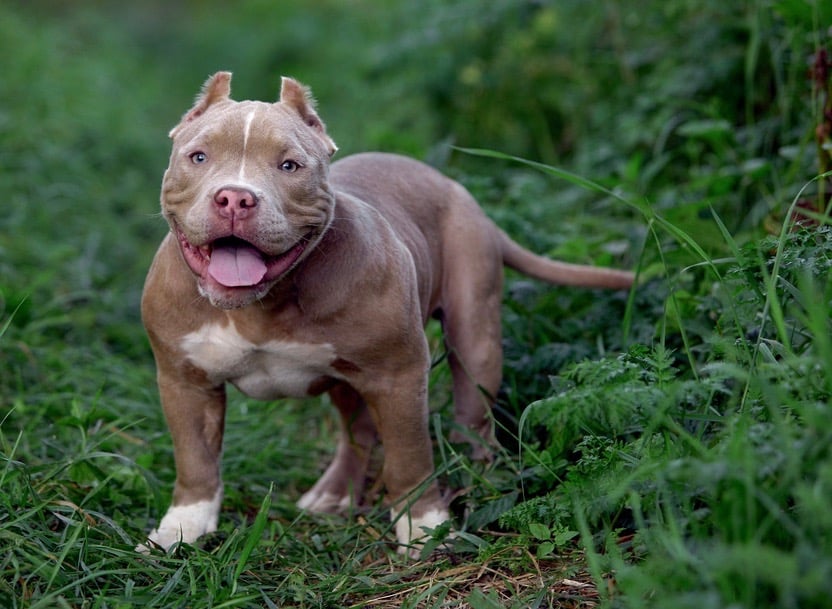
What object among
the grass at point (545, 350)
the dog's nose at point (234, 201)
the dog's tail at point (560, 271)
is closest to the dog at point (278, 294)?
the dog's nose at point (234, 201)

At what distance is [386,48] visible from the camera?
802 centimetres

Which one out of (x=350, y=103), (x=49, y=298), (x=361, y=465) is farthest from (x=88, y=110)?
(x=361, y=465)

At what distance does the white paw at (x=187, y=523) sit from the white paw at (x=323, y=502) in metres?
0.50

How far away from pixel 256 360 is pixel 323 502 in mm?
910

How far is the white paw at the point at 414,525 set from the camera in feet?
12.3

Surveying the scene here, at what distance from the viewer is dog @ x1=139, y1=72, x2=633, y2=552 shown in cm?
336

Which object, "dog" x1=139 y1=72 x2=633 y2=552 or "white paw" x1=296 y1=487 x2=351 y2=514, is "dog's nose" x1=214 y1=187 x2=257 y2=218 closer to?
"dog" x1=139 y1=72 x2=633 y2=552

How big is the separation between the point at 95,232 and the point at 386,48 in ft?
8.45

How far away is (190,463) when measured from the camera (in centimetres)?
386

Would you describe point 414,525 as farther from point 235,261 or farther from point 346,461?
point 235,261

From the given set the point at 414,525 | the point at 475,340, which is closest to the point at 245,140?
the point at 475,340

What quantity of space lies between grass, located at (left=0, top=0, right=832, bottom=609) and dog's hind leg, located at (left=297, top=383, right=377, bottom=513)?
160 millimetres

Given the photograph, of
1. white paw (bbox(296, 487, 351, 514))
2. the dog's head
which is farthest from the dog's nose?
white paw (bbox(296, 487, 351, 514))

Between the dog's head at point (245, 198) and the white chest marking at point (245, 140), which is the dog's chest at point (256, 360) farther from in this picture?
the white chest marking at point (245, 140)
